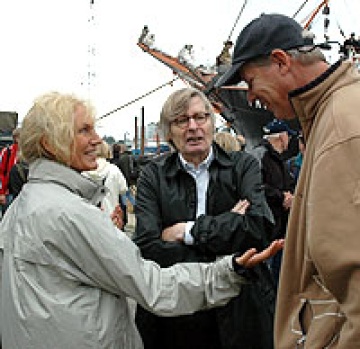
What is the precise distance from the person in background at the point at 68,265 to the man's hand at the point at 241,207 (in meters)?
0.36

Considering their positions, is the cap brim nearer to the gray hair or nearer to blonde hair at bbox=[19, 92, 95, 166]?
blonde hair at bbox=[19, 92, 95, 166]

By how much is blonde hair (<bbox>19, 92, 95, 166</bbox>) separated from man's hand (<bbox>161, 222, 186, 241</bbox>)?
25.8 inches

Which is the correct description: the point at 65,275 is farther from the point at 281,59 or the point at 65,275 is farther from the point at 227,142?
the point at 227,142

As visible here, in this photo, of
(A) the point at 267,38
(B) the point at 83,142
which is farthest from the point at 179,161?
(A) the point at 267,38

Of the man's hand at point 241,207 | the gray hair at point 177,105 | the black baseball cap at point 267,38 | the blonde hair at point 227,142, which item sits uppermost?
the black baseball cap at point 267,38

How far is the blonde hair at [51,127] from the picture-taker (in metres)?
2.26

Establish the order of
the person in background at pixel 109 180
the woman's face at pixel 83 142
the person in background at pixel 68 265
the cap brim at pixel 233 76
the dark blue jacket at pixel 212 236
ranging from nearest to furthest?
the cap brim at pixel 233 76 → the person in background at pixel 68 265 → the woman's face at pixel 83 142 → the dark blue jacket at pixel 212 236 → the person in background at pixel 109 180

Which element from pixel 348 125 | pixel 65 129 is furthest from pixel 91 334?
pixel 348 125

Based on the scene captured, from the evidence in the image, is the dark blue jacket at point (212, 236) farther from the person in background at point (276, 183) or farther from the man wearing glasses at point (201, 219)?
the person in background at point (276, 183)

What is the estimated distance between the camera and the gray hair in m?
2.92

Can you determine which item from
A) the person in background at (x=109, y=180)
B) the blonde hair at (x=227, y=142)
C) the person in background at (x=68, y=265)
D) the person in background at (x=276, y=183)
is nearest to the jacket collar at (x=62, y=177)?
the person in background at (x=68, y=265)

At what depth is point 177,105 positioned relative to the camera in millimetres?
2920

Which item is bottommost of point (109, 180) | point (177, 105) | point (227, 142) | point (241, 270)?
point (109, 180)

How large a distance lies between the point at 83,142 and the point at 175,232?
654 mm
